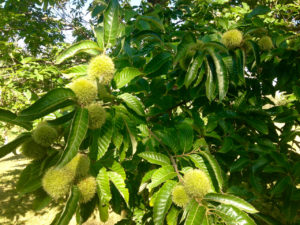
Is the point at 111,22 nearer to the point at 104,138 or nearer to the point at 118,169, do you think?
the point at 104,138

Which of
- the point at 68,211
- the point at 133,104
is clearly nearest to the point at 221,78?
the point at 133,104

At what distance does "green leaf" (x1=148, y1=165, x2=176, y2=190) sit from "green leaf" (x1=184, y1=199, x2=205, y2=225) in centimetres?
23

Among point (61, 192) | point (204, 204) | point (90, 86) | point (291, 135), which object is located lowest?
point (291, 135)

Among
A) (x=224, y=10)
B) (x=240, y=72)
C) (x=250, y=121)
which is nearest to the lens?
(x=240, y=72)

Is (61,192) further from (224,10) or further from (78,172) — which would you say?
(224,10)

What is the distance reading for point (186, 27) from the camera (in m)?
2.55

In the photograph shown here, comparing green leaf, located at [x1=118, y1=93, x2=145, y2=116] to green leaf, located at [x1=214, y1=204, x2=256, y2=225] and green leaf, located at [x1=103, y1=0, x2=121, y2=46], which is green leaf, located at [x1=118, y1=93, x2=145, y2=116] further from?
green leaf, located at [x1=214, y1=204, x2=256, y2=225]

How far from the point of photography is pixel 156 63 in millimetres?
1233

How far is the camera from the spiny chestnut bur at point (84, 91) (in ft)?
2.68

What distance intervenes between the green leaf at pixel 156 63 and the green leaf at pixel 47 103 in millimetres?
558

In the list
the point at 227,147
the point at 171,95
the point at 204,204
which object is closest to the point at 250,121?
the point at 227,147

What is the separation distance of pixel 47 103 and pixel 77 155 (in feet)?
0.88

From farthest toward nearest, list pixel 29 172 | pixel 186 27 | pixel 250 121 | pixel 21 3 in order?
pixel 21 3 < pixel 186 27 < pixel 250 121 < pixel 29 172

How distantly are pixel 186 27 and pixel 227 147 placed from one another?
1.75 metres
